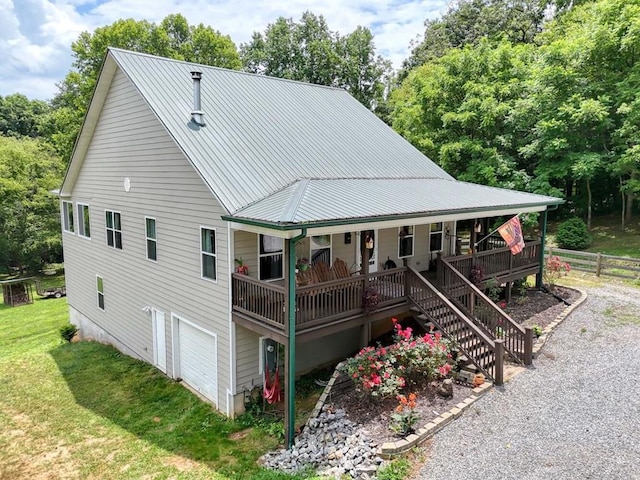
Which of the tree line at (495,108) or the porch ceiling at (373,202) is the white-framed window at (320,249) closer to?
the porch ceiling at (373,202)

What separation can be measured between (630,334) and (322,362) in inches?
323

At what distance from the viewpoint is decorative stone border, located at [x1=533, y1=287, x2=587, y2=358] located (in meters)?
10.7

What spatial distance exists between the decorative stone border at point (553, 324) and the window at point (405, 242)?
4449mm

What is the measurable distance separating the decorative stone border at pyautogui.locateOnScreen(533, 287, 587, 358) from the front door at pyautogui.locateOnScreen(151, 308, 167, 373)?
961 cm

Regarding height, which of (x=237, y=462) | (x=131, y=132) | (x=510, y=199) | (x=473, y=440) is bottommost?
(x=237, y=462)

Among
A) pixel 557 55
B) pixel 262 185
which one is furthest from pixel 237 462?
pixel 557 55

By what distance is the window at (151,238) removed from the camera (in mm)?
11727

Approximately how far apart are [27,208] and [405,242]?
29.6 meters

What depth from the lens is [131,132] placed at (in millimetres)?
12047

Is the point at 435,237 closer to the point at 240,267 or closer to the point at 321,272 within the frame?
the point at 321,272

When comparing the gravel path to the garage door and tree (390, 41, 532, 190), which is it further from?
tree (390, 41, 532, 190)

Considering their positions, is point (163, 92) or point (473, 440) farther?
point (163, 92)

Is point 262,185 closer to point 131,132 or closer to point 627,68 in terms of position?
point 131,132

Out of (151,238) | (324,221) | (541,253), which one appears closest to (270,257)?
(324,221)
